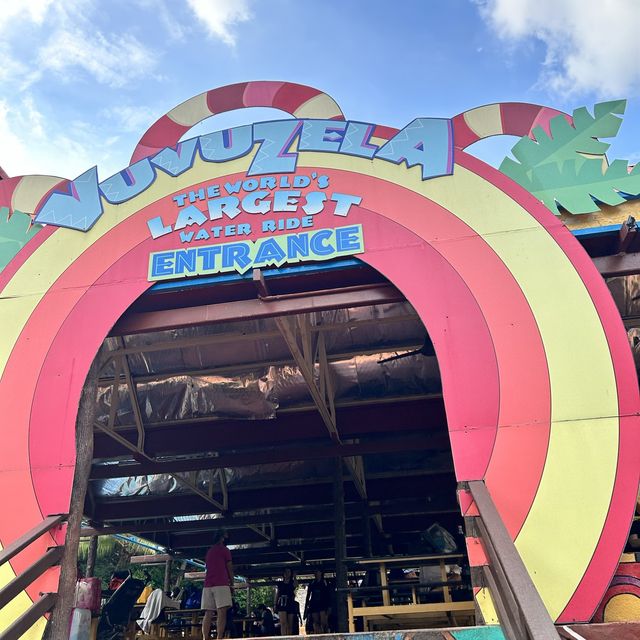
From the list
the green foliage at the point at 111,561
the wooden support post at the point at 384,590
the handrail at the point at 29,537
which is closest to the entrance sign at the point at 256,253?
the handrail at the point at 29,537

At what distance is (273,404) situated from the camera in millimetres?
8047

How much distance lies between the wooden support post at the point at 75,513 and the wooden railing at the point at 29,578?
87mm

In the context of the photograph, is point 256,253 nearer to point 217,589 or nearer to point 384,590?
point 384,590

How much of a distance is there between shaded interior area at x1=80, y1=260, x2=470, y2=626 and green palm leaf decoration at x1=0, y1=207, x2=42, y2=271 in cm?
145

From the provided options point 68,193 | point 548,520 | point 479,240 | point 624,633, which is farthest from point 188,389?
point 624,633

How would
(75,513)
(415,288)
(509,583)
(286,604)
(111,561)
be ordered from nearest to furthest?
(509,583), (75,513), (415,288), (286,604), (111,561)

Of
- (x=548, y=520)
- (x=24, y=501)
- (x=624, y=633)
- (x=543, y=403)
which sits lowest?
(x=624, y=633)

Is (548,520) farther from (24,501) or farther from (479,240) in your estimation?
(24,501)

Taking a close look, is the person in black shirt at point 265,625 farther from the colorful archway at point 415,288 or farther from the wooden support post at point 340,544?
the colorful archway at point 415,288

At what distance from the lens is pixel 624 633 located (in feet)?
11.8

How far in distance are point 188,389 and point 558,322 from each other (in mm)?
4951

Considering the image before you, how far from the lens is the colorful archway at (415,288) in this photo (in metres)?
4.23

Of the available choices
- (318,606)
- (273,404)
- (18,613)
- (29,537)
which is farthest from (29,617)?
(318,606)

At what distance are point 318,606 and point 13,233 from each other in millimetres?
7560
